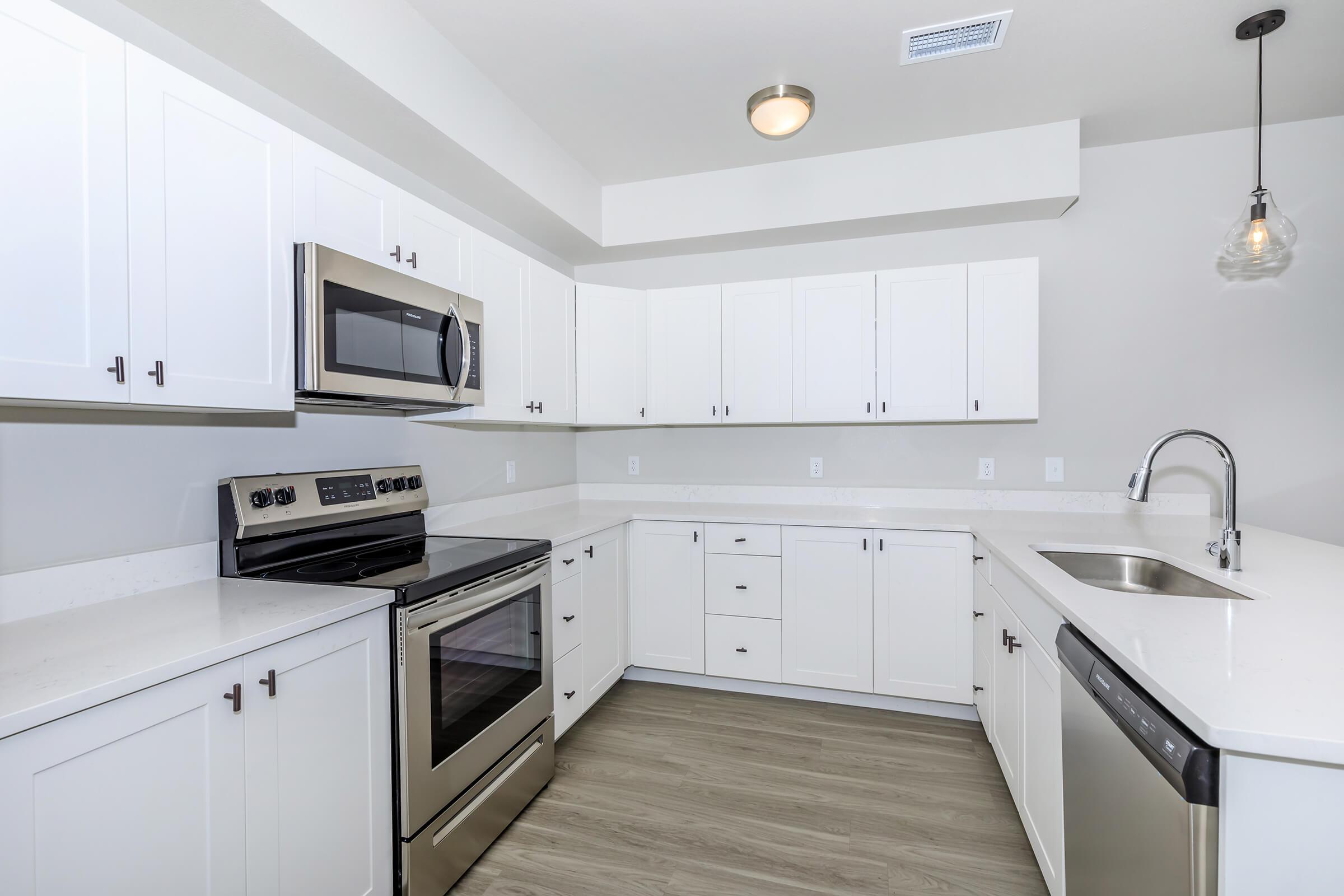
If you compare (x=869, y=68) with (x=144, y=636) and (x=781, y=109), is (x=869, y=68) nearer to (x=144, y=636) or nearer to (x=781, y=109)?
(x=781, y=109)

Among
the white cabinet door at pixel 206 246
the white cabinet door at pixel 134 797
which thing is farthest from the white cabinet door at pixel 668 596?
the white cabinet door at pixel 134 797

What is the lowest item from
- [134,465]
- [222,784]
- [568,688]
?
[568,688]

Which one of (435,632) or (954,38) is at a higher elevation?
(954,38)

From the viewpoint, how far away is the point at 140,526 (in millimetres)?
1581

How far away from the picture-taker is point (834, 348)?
3.14 m

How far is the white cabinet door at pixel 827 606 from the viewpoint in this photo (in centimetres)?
291

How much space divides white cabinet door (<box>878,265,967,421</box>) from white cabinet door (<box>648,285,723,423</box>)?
858 mm

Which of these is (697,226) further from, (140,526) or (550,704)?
(140,526)

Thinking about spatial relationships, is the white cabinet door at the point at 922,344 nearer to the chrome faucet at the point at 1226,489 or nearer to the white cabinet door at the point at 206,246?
the chrome faucet at the point at 1226,489

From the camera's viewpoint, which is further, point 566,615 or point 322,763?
point 566,615

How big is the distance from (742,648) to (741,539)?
56 cm

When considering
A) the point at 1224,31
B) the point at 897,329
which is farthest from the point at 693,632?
the point at 1224,31

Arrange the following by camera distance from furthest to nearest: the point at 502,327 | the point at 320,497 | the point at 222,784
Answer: the point at 502,327, the point at 320,497, the point at 222,784

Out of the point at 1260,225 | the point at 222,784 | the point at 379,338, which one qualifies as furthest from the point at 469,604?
the point at 1260,225
